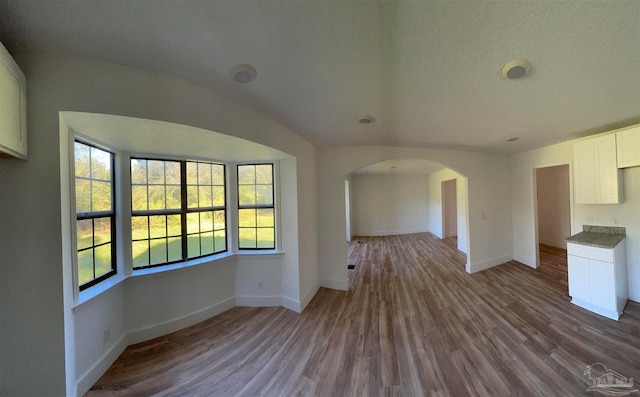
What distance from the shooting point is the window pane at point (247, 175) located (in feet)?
10.6

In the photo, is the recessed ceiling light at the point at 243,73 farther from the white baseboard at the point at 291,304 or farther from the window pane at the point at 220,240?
the white baseboard at the point at 291,304

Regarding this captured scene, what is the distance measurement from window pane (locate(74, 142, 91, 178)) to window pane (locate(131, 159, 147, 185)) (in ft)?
1.49

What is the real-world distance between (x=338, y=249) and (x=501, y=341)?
2303 millimetres

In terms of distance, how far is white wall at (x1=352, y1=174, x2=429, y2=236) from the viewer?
340 inches

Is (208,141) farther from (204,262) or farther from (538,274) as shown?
(538,274)

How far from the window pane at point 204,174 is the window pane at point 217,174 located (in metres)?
0.05

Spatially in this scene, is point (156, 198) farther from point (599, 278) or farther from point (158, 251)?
point (599, 278)

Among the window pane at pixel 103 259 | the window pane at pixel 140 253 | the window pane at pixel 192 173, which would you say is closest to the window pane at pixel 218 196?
the window pane at pixel 192 173

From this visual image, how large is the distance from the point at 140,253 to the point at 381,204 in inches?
308

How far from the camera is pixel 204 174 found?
9.82 feet

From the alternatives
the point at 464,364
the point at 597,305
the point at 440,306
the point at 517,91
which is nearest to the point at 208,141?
the point at 517,91

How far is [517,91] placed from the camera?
188cm

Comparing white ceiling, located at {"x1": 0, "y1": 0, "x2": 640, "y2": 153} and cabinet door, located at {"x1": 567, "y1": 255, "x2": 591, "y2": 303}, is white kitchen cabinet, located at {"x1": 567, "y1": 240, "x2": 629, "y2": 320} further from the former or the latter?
white ceiling, located at {"x1": 0, "y1": 0, "x2": 640, "y2": 153}

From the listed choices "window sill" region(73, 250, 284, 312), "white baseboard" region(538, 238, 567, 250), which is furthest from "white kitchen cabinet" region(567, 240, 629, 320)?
"window sill" region(73, 250, 284, 312)
